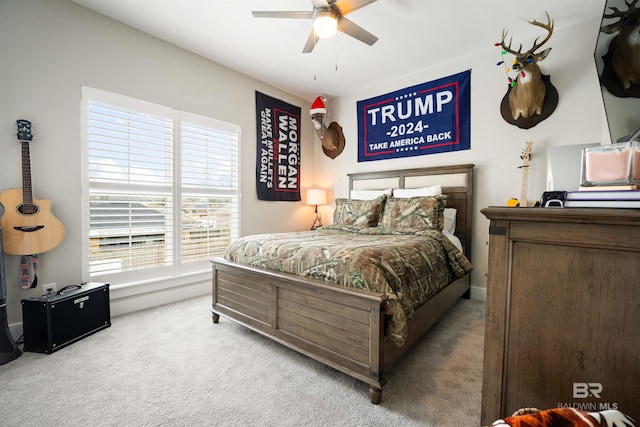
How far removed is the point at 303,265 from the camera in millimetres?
1815

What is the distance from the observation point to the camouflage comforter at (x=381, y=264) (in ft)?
4.97

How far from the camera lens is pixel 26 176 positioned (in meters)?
1.99

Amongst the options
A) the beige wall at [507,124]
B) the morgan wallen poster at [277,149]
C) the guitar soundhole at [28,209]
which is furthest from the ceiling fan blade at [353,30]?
the guitar soundhole at [28,209]

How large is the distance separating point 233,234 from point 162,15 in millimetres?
2364

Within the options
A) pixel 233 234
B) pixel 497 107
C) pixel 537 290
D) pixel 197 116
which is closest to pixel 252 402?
pixel 537 290

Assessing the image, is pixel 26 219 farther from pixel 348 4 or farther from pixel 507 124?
pixel 507 124

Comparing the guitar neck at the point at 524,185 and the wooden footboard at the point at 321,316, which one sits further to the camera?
the guitar neck at the point at 524,185

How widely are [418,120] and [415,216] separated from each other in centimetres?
148

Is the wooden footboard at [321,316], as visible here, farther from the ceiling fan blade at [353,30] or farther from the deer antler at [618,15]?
the ceiling fan blade at [353,30]

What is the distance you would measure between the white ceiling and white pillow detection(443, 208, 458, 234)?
68.9 inches

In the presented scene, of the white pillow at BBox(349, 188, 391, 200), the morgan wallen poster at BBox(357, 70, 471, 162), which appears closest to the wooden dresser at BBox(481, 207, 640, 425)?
the white pillow at BBox(349, 188, 391, 200)

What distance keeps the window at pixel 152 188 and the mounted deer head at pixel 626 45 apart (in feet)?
10.9

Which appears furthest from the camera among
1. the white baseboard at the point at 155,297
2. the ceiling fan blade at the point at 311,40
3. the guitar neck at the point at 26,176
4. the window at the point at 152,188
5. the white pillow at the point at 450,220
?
the white pillow at the point at 450,220

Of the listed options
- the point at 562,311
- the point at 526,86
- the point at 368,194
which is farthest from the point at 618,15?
the point at 368,194
